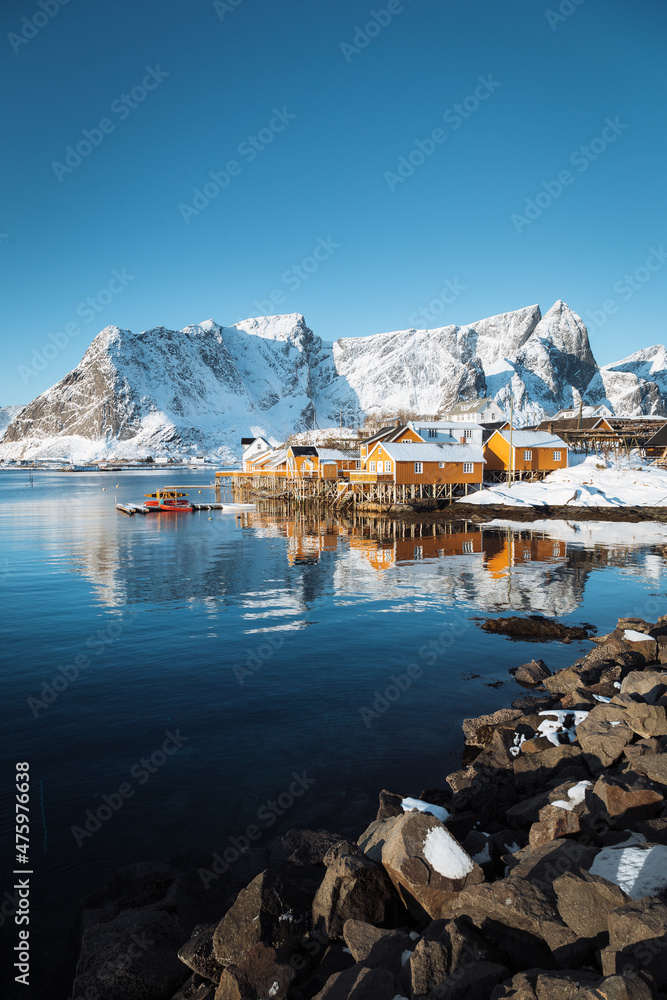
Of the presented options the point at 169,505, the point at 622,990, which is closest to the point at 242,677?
the point at 622,990

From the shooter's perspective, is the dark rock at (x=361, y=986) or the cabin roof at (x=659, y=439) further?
the cabin roof at (x=659, y=439)

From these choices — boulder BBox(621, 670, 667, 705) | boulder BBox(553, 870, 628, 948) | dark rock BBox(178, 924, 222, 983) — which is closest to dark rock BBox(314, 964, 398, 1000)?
dark rock BBox(178, 924, 222, 983)

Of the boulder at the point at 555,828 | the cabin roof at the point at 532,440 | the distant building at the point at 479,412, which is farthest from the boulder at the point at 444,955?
the distant building at the point at 479,412

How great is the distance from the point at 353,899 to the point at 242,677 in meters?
9.06

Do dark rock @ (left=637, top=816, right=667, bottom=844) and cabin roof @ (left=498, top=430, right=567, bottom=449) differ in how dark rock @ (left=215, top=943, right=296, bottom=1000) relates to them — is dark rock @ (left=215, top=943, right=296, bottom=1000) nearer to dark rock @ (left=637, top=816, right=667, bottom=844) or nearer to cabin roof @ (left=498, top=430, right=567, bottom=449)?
dark rock @ (left=637, top=816, right=667, bottom=844)

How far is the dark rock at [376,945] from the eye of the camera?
482 centimetres

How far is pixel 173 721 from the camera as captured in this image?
11.8 m

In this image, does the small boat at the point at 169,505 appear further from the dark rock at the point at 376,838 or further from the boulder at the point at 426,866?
the boulder at the point at 426,866

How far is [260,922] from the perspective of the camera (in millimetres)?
5359

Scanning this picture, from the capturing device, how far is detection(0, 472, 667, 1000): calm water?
874 centimetres

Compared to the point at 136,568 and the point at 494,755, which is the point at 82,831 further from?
the point at 136,568

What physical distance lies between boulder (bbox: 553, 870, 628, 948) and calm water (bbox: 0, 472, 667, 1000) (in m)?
4.26

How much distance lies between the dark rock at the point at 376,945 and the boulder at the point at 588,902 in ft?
4.66

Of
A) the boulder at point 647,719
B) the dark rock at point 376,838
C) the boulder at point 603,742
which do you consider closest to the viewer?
the dark rock at point 376,838
